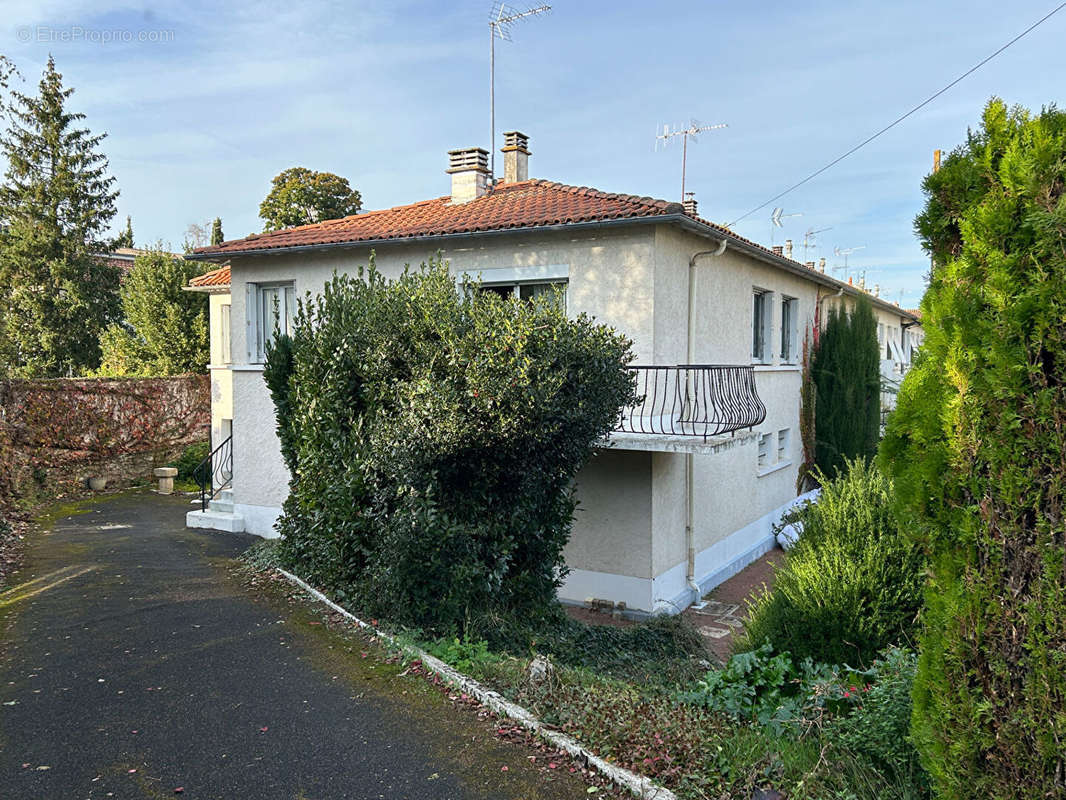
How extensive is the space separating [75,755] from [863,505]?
21.4ft

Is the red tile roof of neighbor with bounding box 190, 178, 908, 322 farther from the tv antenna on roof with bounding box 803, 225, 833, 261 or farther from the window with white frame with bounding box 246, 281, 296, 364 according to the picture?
the tv antenna on roof with bounding box 803, 225, 833, 261

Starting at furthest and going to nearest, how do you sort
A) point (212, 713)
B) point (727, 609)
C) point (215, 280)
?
point (215, 280) → point (727, 609) → point (212, 713)

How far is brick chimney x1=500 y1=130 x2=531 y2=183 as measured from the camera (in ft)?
47.3

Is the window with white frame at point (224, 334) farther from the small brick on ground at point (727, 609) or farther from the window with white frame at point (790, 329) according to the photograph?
the window with white frame at point (790, 329)

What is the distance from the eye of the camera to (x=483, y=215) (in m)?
11.5

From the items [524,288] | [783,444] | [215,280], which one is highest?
[215,280]

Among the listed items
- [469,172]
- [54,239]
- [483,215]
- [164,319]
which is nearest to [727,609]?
[483,215]

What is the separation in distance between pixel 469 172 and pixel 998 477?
11.9 metres

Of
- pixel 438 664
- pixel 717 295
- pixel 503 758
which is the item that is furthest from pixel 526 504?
pixel 717 295

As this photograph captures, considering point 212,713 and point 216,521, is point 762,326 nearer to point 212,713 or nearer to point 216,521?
point 216,521

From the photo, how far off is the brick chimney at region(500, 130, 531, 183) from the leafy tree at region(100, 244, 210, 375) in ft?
38.3

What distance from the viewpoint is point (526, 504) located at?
7.09 meters

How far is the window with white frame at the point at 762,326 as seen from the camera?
14.6 m

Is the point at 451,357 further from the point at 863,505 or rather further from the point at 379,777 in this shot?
the point at 863,505
